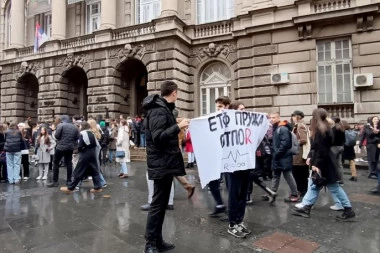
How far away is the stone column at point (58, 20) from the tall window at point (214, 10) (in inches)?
388

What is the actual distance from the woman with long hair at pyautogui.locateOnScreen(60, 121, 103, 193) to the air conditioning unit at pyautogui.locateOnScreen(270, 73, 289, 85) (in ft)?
34.2

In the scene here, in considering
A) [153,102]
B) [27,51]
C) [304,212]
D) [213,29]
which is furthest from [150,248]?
[27,51]

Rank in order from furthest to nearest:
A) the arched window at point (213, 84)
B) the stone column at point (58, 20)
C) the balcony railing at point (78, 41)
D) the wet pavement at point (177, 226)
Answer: the stone column at point (58, 20) < the balcony railing at point (78, 41) < the arched window at point (213, 84) < the wet pavement at point (177, 226)

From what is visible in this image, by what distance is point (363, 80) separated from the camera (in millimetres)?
13344

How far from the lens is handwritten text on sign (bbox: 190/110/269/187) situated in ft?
13.8

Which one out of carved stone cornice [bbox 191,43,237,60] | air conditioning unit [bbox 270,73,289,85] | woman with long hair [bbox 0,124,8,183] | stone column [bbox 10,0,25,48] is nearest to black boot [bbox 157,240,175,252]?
woman with long hair [bbox 0,124,8,183]

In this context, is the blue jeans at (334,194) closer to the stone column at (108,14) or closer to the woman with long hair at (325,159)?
the woman with long hair at (325,159)

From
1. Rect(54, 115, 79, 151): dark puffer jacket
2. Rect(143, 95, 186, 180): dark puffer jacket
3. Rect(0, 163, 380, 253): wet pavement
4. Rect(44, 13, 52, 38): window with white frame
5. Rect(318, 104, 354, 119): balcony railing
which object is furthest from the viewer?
Rect(44, 13, 52, 38): window with white frame

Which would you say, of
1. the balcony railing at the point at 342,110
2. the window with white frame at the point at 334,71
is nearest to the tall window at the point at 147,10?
the window with white frame at the point at 334,71

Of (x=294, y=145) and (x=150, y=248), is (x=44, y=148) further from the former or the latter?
(x=294, y=145)

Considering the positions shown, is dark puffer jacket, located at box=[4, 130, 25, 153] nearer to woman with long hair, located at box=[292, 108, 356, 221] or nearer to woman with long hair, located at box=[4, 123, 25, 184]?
woman with long hair, located at box=[4, 123, 25, 184]

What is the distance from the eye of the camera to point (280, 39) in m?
15.2

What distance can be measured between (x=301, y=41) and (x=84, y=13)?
1632cm

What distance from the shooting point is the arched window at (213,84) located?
18.0m
